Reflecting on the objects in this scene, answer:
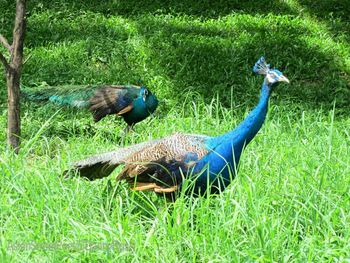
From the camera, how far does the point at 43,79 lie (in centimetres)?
762

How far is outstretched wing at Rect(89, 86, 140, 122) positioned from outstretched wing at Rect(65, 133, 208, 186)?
1.61 meters

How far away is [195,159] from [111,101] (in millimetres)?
2142

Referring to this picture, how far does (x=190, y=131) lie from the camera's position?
212 inches

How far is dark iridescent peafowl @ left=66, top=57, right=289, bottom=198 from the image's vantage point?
12.6ft

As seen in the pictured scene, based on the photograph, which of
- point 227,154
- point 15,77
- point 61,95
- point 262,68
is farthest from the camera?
point 61,95

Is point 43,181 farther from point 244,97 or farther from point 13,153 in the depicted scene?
point 244,97

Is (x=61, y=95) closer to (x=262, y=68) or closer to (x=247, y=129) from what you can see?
(x=262, y=68)

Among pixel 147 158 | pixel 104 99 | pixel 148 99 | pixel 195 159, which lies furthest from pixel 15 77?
pixel 195 159

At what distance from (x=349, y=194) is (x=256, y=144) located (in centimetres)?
140

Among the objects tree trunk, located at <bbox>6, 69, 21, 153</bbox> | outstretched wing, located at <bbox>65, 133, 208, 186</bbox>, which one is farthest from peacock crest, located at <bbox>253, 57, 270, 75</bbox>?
tree trunk, located at <bbox>6, 69, 21, 153</bbox>

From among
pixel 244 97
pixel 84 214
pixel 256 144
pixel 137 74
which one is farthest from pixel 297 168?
pixel 137 74

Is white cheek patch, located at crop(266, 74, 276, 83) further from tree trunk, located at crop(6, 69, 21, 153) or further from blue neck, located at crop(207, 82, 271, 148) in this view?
tree trunk, located at crop(6, 69, 21, 153)

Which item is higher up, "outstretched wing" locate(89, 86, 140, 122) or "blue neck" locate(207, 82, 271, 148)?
"blue neck" locate(207, 82, 271, 148)

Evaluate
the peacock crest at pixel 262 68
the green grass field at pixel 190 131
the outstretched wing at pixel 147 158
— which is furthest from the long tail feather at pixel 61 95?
the peacock crest at pixel 262 68
